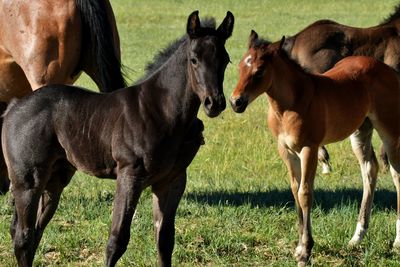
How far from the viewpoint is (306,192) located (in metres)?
6.57

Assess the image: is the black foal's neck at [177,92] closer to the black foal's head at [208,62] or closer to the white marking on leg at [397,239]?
the black foal's head at [208,62]

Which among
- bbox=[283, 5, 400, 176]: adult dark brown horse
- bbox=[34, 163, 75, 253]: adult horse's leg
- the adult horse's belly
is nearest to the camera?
bbox=[34, 163, 75, 253]: adult horse's leg

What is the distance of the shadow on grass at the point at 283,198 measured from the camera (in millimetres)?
8220

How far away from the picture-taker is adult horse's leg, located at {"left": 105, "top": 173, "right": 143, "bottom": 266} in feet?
18.0

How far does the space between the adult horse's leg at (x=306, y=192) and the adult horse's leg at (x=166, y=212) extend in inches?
43.2

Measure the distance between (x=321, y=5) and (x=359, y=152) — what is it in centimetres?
3300

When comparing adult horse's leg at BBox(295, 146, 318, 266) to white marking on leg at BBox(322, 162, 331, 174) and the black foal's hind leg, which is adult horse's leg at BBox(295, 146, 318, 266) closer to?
the black foal's hind leg

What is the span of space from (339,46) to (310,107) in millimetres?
4347

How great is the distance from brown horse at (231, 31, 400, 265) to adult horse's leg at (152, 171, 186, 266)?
955 millimetres

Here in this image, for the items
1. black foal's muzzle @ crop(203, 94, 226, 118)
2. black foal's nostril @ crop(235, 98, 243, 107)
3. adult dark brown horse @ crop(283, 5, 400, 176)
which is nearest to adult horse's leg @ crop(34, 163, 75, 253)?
black foal's nostril @ crop(235, 98, 243, 107)

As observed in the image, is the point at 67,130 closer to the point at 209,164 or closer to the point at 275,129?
the point at 275,129

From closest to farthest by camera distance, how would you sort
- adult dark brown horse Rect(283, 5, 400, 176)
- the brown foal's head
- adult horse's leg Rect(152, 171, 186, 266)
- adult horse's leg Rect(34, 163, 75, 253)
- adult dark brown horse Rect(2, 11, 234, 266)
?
1. adult dark brown horse Rect(2, 11, 234, 266)
2. adult horse's leg Rect(152, 171, 186, 266)
3. adult horse's leg Rect(34, 163, 75, 253)
4. the brown foal's head
5. adult dark brown horse Rect(283, 5, 400, 176)

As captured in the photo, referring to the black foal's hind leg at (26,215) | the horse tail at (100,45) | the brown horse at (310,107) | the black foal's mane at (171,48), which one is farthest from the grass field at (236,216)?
the black foal's mane at (171,48)

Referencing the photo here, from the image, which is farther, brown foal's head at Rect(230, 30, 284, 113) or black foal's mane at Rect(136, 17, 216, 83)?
brown foal's head at Rect(230, 30, 284, 113)
